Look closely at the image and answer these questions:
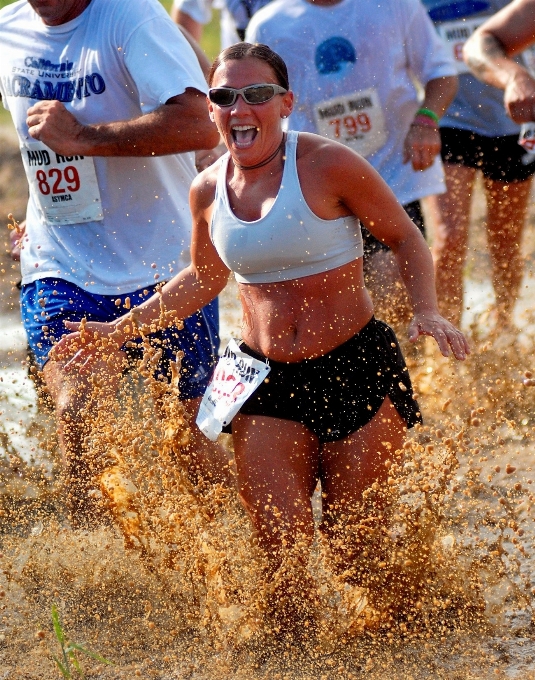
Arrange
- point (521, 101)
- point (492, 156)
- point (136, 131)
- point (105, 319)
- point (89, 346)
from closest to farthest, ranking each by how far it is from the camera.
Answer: point (89, 346) < point (136, 131) < point (105, 319) < point (521, 101) < point (492, 156)

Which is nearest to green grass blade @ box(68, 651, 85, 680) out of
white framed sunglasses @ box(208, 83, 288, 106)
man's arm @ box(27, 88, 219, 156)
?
white framed sunglasses @ box(208, 83, 288, 106)

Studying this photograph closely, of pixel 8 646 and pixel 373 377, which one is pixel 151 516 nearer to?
pixel 8 646

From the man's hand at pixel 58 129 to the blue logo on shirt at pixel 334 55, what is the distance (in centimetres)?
154

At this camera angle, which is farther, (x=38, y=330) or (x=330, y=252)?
(x=38, y=330)

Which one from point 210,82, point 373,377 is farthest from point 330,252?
point 210,82

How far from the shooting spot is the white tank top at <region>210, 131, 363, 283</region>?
12.2 feet

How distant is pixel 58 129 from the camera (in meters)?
4.50

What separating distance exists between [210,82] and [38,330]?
47.5 inches

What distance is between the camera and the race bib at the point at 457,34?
20.9 ft

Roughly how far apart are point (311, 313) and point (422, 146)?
2.02 m

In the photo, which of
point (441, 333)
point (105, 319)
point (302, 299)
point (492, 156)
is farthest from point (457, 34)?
point (441, 333)

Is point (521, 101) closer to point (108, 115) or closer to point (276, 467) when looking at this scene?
point (108, 115)

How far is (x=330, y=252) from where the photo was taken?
379 cm

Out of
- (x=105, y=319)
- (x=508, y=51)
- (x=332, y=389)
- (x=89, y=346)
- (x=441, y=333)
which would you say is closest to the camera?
(x=441, y=333)
